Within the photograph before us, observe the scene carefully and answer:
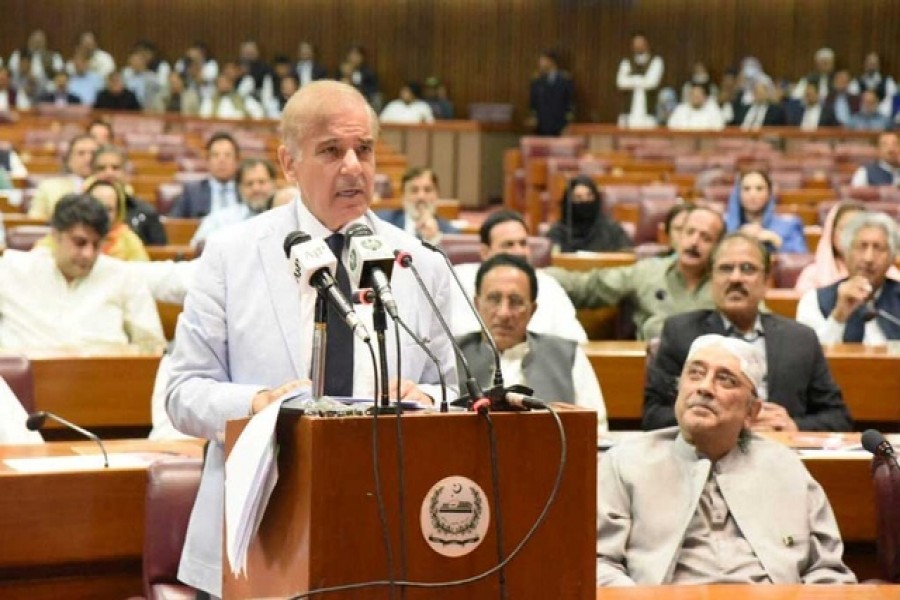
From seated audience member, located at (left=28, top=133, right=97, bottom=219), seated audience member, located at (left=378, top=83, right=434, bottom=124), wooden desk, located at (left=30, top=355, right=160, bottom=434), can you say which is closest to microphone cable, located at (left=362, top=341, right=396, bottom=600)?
wooden desk, located at (left=30, top=355, right=160, bottom=434)

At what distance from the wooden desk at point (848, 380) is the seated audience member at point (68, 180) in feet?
13.5

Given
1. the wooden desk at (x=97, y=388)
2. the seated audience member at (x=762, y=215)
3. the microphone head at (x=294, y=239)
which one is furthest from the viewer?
the seated audience member at (x=762, y=215)

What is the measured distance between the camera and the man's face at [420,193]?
7.91 m

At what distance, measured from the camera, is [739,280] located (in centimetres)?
455

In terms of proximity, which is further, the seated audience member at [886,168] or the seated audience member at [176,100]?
the seated audience member at [176,100]

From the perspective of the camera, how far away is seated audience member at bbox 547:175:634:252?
8.25m

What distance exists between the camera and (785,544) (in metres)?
3.24

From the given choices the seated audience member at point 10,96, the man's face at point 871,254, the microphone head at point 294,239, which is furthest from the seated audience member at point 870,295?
the seated audience member at point 10,96

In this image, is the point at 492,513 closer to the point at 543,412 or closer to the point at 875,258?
the point at 543,412

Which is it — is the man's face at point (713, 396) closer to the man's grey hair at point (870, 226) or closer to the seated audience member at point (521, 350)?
the seated audience member at point (521, 350)

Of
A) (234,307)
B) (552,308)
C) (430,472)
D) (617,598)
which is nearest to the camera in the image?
(430,472)

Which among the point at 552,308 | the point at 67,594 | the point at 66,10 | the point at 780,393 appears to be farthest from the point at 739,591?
the point at 66,10

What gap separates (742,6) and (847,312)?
48.3 ft

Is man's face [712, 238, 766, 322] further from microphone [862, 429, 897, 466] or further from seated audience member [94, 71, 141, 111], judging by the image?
seated audience member [94, 71, 141, 111]
